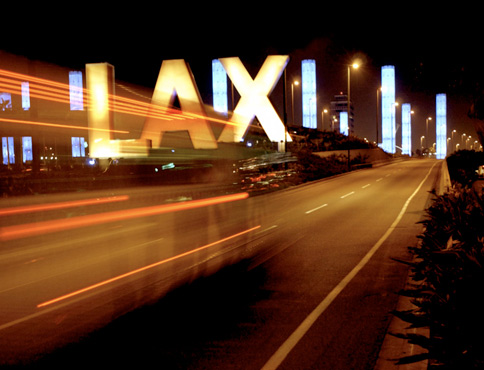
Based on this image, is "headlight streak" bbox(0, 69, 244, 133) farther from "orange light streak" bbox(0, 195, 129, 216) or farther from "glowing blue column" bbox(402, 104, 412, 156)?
"glowing blue column" bbox(402, 104, 412, 156)

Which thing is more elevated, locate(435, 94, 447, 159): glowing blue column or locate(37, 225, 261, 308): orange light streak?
locate(435, 94, 447, 159): glowing blue column

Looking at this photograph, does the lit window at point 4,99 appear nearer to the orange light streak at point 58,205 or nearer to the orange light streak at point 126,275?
the orange light streak at point 58,205

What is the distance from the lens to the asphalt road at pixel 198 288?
561 centimetres

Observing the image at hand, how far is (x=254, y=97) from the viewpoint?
3656 cm

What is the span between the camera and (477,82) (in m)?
5.74

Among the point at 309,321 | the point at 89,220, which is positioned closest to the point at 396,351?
the point at 309,321

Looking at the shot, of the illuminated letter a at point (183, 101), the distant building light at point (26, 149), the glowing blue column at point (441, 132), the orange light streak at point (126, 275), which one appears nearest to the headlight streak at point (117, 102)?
the illuminated letter a at point (183, 101)

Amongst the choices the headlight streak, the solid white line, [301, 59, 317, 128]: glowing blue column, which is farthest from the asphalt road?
[301, 59, 317, 128]: glowing blue column

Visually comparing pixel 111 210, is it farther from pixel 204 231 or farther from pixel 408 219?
pixel 408 219

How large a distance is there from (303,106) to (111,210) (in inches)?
2519

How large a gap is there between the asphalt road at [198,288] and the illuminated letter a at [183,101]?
14809mm

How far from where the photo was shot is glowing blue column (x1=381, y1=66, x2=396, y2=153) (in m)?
91.5

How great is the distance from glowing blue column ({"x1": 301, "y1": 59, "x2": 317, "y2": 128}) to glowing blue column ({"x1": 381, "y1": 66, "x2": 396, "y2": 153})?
1912 centimetres

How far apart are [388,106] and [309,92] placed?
23.7m
